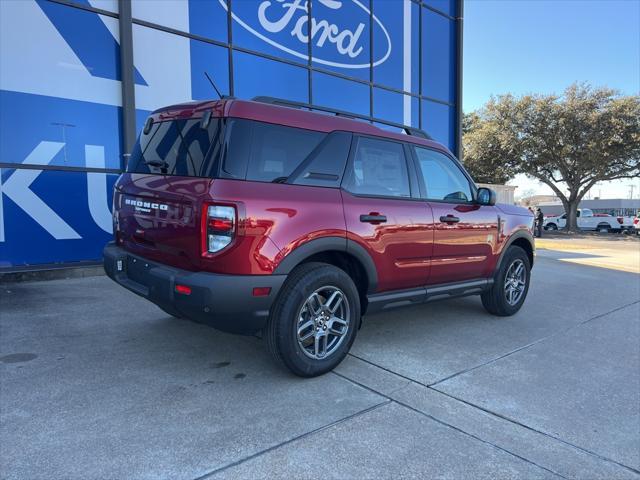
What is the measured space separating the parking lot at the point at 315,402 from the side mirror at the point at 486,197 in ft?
4.52

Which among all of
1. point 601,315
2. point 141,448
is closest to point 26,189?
point 141,448

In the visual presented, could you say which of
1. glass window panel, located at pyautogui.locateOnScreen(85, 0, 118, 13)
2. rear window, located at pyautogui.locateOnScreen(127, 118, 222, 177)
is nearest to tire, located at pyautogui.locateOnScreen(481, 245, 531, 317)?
rear window, located at pyautogui.locateOnScreen(127, 118, 222, 177)

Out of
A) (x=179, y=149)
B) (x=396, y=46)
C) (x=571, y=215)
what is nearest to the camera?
(x=179, y=149)

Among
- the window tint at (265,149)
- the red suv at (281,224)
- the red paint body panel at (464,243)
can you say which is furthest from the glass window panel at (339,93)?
the window tint at (265,149)

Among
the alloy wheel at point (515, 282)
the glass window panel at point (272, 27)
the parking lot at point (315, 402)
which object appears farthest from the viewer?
the glass window panel at point (272, 27)

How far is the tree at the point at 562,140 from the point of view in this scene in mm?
24188

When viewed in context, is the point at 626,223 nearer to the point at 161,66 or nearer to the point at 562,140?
the point at 562,140

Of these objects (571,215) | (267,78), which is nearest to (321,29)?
(267,78)

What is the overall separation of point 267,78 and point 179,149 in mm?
A: 6536

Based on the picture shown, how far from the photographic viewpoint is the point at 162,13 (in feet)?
25.8

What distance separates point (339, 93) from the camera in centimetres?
1066

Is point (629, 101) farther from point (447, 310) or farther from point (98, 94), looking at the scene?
point (98, 94)

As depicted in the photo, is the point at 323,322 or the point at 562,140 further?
the point at 562,140

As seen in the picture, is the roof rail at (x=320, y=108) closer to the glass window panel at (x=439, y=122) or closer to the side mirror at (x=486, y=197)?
the side mirror at (x=486, y=197)
